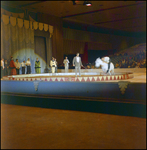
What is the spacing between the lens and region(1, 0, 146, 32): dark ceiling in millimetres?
13743

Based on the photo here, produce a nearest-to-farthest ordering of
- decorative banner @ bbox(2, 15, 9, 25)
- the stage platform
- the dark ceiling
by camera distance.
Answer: the stage platform < decorative banner @ bbox(2, 15, 9, 25) < the dark ceiling

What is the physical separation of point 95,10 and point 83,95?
12.0 m

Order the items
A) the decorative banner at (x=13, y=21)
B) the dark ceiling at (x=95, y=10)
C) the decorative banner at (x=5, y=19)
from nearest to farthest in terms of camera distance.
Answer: the decorative banner at (x=5, y=19), the decorative banner at (x=13, y=21), the dark ceiling at (x=95, y=10)

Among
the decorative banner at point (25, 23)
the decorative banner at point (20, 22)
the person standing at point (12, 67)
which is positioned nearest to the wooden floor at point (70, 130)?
the person standing at point (12, 67)

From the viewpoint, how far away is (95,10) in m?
15.6

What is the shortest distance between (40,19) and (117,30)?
11.1 meters

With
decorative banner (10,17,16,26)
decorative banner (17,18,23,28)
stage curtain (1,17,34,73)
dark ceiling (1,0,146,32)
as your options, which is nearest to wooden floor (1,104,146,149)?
dark ceiling (1,0,146,32)

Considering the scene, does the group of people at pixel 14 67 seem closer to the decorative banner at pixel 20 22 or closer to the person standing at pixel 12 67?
the person standing at pixel 12 67

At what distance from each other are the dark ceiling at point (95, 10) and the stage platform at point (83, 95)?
7.11 meters

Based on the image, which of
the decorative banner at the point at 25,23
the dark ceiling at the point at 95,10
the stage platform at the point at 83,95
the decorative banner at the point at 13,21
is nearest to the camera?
the stage platform at the point at 83,95

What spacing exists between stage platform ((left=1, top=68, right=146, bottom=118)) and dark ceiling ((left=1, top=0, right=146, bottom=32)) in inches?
280

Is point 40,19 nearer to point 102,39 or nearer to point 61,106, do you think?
point 102,39

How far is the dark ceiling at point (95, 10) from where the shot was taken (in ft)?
45.1

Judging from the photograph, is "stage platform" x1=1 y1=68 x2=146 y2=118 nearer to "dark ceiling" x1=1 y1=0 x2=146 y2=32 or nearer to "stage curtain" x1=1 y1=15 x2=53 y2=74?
"dark ceiling" x1=1 y1=0 x2=146 y2=32
